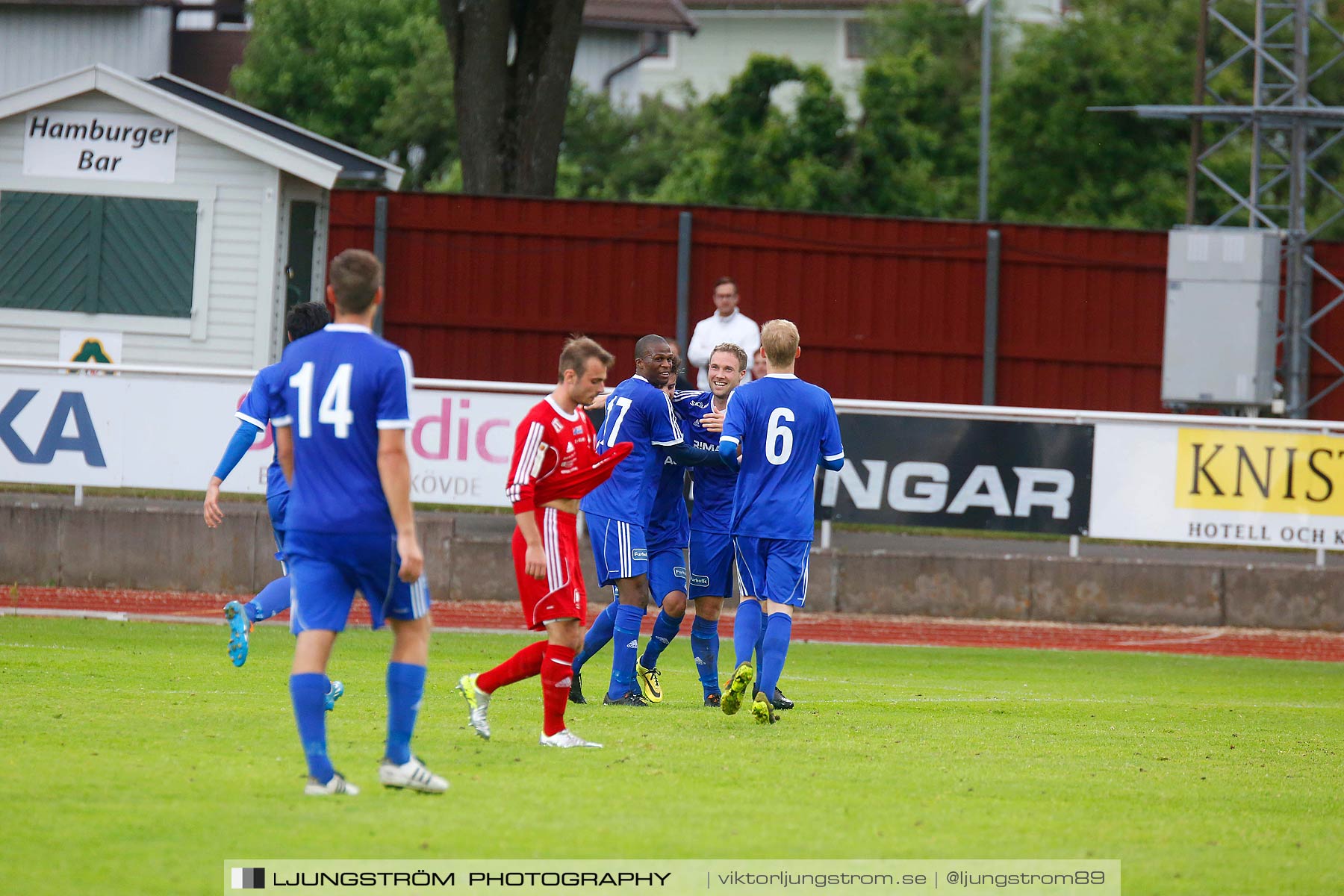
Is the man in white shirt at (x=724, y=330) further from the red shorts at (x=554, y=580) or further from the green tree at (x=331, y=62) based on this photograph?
the green tree at (x=331, y=62)

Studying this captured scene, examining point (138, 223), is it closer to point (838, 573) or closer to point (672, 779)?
point (838, 573)

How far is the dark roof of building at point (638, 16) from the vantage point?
49844mm

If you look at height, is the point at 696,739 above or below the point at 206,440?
below

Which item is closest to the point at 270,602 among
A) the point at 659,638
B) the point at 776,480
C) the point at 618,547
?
the point at 618,547

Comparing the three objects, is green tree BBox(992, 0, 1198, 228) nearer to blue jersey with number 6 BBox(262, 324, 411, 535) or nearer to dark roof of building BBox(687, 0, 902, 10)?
dark roof of building BBox(687, 0, 902, 10)

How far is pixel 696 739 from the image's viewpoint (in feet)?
26.2

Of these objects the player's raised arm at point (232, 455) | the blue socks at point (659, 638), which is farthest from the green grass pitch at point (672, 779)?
the player's raised arm at point (232, 455)

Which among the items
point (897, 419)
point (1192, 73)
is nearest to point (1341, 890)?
point (897, 419)

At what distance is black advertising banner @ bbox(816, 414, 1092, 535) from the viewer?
627 inches

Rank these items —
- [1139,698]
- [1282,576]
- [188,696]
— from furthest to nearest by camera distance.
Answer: [1282,576]
[1139,698]
[188,696]

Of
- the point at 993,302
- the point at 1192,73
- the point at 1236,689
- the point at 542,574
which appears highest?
the point at 1192,73

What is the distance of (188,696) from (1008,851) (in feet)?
16.3

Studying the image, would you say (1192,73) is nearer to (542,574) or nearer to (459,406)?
(459,406)

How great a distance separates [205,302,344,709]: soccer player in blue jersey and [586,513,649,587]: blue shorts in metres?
1.54
